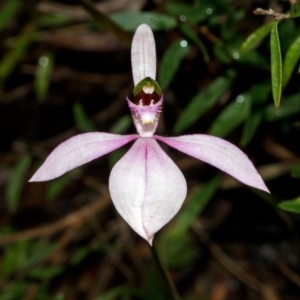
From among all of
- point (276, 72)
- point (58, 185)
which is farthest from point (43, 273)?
point (276, 72)

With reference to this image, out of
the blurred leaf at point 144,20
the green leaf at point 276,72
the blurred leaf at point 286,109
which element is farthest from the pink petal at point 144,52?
the blurred leaf at point 286,109

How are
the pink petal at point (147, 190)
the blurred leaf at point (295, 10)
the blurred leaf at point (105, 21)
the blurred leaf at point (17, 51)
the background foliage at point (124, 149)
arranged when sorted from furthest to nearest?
the blurred leaf at point (17, 51) < the background foliage at point (124, 149) < the blurred leaf at point (105, 21) < the blurred leaf at point (295, 10) < the pink petal at point (147, 190)

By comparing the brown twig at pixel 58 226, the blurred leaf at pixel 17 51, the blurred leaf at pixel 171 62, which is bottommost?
the brown twig at pixel 58 226

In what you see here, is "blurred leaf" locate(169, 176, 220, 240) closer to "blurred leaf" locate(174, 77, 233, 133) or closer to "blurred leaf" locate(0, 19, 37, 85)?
"blurred leaf" locate(174, 77, 233, 133)

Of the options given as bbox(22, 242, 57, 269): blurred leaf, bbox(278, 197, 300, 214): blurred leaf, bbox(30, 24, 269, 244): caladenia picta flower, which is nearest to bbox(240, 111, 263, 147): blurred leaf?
bbox(278, 197, 300, 214): blurred leaf

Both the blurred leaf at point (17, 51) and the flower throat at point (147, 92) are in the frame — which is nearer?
→ the flower throat at point (147, 92)

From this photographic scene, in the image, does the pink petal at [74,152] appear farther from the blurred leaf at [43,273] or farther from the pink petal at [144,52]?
the blurred leaf at [43,273]
